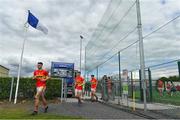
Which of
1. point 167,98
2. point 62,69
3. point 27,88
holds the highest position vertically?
point 62,69

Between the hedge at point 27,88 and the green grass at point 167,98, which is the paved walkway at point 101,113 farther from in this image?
the hedge at point 27,88

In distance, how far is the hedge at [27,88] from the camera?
16109 millimetres

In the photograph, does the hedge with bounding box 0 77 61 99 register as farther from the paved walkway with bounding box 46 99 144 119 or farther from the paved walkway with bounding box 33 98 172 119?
the paved walkway with bounding box 33 98 172 119

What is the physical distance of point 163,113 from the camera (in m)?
9.73

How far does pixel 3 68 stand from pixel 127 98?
107 feet

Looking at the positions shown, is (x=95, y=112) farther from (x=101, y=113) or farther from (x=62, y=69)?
(x=62, y=69)

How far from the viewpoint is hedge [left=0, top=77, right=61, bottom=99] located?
634 inches

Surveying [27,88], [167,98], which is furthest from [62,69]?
[167,98]

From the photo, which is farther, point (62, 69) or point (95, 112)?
point (62, 69)

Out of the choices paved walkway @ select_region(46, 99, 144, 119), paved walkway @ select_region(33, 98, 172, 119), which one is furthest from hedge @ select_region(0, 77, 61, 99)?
paved walkway @ select_region(33, 98, 172, 119)

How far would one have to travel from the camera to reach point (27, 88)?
16656mm

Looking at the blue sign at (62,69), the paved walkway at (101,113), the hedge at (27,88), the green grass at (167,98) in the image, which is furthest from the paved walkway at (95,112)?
the blue sign at (62,69)

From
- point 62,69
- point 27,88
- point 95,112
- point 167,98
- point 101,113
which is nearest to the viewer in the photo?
point 101,113

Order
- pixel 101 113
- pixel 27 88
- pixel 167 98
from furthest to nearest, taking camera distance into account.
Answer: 1. pixel 27 88
2. pixel 167 98
3. pixel 101 113
